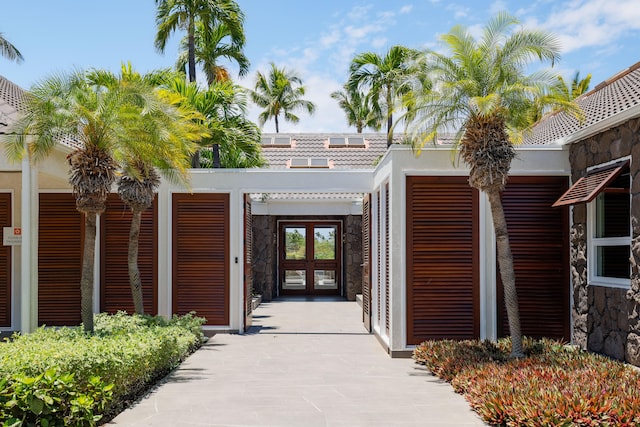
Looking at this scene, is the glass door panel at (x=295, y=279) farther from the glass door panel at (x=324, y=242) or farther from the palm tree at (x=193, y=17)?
the palm tree at (x=193, y=17)

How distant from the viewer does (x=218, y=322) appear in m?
13.1

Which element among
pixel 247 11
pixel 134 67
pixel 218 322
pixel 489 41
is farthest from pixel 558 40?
pixel 247 11

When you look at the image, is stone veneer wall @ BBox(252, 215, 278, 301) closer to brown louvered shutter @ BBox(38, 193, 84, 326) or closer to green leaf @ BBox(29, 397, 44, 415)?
brown louvered shutter @ BBox(38, 193, 84, 326)

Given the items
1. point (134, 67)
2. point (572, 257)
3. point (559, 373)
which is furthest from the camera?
point (134, 67)

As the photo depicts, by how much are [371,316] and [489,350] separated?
14.2 feet

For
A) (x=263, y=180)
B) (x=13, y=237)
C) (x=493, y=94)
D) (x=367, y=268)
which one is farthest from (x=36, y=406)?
(x=367, y=268)

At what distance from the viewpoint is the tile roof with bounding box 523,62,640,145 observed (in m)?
9.22

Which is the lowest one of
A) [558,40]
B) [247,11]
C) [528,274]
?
[528,274]

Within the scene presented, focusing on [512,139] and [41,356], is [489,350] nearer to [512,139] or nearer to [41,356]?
[512,139]

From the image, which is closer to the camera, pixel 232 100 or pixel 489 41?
pixel 489 41

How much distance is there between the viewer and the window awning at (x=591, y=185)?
28.5ft

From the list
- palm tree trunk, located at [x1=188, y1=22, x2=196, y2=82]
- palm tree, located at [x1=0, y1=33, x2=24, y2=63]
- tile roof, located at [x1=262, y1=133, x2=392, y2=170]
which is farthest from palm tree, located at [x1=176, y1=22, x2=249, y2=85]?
palm tree, located at [x1=0, y1=33, x2=24, y2=63]

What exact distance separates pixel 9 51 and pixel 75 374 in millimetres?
18717

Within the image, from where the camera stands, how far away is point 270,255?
21.6 m
